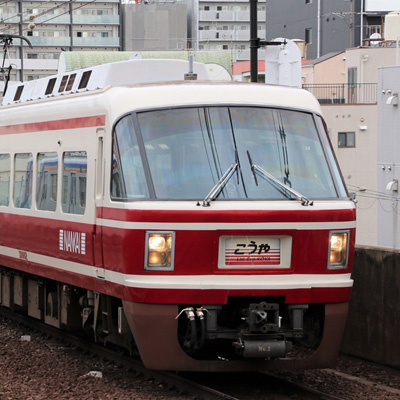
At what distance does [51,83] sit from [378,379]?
5158 millimetres

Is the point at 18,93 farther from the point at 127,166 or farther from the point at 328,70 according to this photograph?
the point at 328,70

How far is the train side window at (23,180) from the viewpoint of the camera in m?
12.3

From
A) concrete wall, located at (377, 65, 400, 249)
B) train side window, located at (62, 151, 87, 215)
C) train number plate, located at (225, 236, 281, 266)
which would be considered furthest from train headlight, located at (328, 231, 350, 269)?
concrete wall, located at (377, 65, 400, 249)

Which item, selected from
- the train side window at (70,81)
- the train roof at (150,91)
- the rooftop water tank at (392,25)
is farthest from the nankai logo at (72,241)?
the rooftop water tank at (392,25)

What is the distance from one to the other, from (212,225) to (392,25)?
134 feet

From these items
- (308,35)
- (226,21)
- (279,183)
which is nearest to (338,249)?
(279,183)

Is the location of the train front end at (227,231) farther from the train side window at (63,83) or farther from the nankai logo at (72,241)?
the train side window at (63,83)

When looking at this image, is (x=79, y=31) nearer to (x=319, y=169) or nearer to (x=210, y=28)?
(x=210, y=28)

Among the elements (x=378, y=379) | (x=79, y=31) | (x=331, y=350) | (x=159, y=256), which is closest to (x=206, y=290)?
(x=159, y=256)

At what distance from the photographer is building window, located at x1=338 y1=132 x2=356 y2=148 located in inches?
1809

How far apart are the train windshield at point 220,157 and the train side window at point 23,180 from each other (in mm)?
2952

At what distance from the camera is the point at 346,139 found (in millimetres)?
46031

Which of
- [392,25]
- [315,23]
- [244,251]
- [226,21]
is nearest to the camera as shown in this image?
[244,251]

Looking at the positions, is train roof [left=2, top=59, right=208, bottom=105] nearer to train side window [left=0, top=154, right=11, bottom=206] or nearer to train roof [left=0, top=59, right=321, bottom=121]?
train roof [left=0, top=59, right=321, bottom=121]
